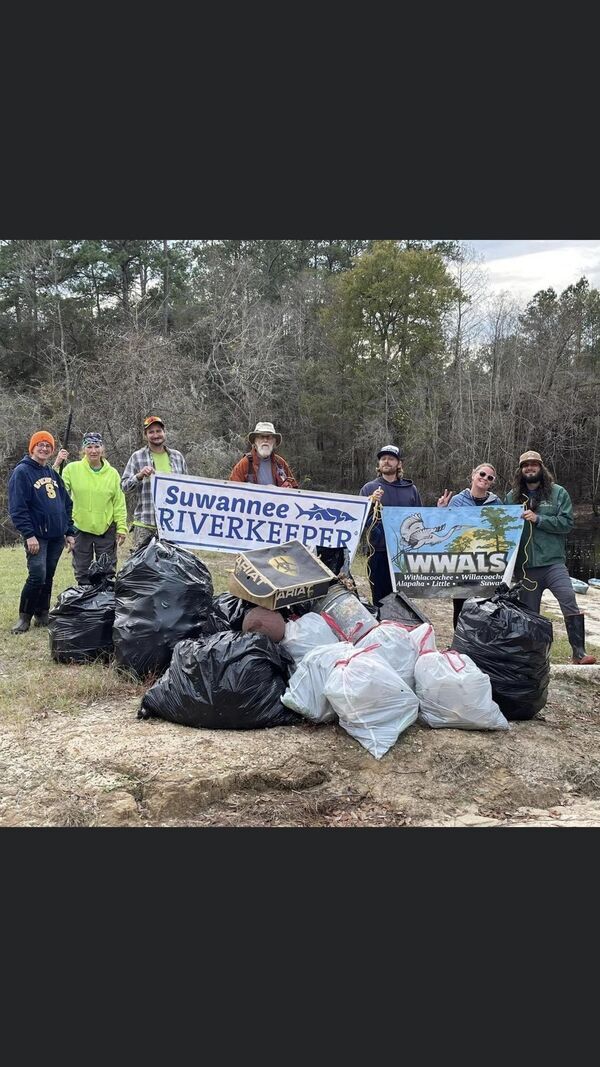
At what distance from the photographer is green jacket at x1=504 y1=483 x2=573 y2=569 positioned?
217 inches

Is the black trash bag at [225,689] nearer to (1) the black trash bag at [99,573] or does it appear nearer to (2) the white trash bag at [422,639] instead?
(2) the white trash bag at [422,639]

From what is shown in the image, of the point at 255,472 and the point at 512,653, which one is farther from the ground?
the point at 255,472

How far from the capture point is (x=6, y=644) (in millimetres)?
5797

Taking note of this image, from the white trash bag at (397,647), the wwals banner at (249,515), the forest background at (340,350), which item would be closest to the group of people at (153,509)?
the wwals banner at (249,515)

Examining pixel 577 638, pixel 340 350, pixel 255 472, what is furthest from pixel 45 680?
pixel 340 350

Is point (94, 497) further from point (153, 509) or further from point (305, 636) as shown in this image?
point (305, 636)

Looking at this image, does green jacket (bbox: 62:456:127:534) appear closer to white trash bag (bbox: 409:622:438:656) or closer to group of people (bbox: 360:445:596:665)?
group of people (bbox: 360:445:596:665)

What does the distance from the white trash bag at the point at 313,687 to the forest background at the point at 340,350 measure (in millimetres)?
20261

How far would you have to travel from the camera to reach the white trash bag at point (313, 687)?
414 cm

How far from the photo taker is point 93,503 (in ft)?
20.8

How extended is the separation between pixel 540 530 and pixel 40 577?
156 inches

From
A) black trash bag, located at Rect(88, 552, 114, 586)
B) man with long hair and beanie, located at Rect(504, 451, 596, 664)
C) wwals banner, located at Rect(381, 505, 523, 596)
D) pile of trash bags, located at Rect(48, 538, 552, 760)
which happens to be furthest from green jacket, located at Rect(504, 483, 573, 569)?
black trash bag, located at Rect(88, 552, 114, 586)

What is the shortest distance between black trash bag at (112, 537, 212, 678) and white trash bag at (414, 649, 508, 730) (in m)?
1.52

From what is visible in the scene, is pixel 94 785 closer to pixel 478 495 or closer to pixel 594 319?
pixel 478 495
